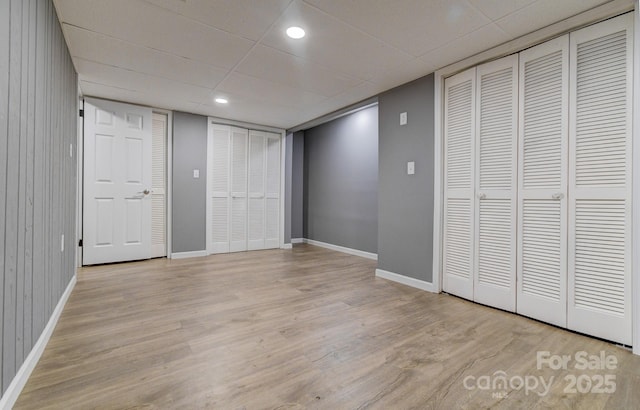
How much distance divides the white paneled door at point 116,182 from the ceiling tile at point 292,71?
219cm

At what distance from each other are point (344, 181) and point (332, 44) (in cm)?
300

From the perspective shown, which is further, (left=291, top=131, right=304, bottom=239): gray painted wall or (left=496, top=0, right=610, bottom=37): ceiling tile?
(left=291, top=131, right=304, bottom=239): gray painted wall

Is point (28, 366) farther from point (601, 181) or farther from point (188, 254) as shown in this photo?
point (601, 181)

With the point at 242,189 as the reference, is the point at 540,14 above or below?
above

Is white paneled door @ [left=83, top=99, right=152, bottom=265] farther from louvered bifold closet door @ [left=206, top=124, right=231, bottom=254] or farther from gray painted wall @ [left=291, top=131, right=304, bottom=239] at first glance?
gray painted wall @ [left=291, top=131, right=304, bottom=239]

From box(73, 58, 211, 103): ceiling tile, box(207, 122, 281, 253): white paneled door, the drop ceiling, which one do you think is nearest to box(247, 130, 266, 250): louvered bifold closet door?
box(207, 122, 281, 253): white paneled door

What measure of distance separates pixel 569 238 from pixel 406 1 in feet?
6.55

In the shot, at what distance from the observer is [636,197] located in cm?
179

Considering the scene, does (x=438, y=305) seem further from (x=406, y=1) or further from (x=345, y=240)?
(x=345, y=240)

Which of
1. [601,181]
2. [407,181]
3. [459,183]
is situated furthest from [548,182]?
[407,181]

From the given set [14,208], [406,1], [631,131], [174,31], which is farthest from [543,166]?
[14,208]

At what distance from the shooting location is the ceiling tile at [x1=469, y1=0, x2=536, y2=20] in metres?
1.89

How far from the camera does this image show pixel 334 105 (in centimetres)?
406

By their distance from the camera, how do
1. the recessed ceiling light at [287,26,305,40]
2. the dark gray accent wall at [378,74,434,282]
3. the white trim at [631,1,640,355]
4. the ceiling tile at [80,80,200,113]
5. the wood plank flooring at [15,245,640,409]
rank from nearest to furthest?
1. the wood plank flooring at [15,245,640,409]
2. the white trim at [631,1,640,355]
3. the recessed ceiling light at [287,26,305,40]
4. the dark gray accent wall at [378,74,434,282]
5. the ceiling tile at [80,80,200,113]
